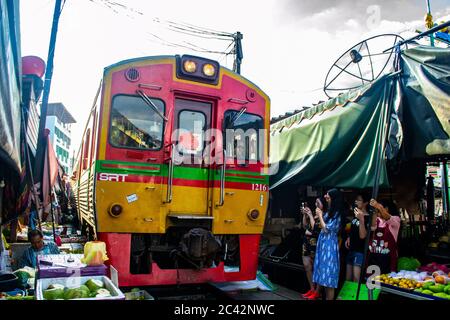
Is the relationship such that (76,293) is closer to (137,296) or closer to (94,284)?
(94,284)

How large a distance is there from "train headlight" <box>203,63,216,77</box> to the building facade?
40.1 m

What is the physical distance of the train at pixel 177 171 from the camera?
194 inches

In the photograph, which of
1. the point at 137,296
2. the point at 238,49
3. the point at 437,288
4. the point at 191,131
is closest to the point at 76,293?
the point at 137,296

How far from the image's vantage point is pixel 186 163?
539 centimetres

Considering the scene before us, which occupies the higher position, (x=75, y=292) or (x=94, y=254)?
(x=94, y=254)

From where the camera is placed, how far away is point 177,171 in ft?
17.4

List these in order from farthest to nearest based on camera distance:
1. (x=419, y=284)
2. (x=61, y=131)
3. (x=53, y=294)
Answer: (x=61, y=131), (x=419, y=284), (x=53, y=294)

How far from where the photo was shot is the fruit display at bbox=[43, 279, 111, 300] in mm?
2617

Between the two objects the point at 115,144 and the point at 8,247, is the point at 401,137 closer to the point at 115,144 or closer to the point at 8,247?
the point at 115,144

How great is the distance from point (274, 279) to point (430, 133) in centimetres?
433

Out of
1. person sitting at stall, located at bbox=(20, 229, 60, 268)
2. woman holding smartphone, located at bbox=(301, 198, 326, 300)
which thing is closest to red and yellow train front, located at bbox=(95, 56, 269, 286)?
woman holding smartphone, located at bbox=(301, 198, 326, 300)

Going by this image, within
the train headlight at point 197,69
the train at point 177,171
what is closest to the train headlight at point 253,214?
the train at point 177,171

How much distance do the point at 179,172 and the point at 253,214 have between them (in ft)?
4.42
